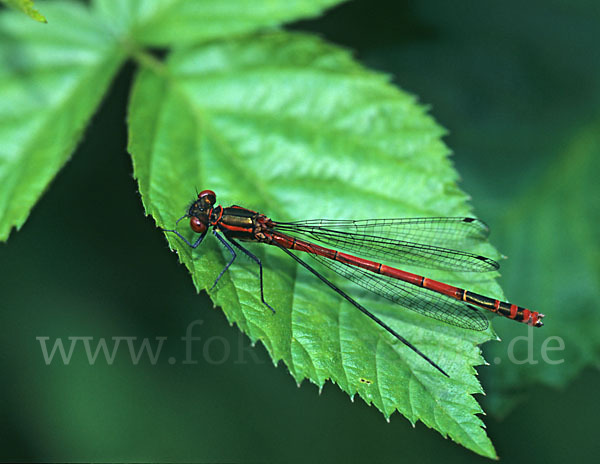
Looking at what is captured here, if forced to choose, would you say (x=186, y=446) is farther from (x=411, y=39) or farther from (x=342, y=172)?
(x=411, y=39)

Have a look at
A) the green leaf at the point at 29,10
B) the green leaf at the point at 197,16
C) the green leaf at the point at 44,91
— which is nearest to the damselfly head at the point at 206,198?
the green leaf at the point at 44,91

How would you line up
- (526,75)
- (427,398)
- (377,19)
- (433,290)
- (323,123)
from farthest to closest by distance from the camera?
(526,75), (377,19), (323,123), (433,290), (427,398)

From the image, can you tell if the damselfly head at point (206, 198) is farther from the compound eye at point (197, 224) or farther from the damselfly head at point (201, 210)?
the compound eye at point (197, 224)

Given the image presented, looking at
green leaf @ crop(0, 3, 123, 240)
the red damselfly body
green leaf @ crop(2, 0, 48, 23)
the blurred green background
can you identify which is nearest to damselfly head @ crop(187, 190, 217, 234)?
the red damselfly body

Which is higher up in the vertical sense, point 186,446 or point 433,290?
point 433,290

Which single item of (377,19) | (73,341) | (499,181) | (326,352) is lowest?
(73,341)

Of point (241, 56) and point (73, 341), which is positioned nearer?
point (241, 56)

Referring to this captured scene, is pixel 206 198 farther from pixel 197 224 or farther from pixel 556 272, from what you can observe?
pixel 556 272

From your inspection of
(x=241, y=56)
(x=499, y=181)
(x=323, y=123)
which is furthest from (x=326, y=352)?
(x=499, y=181)
